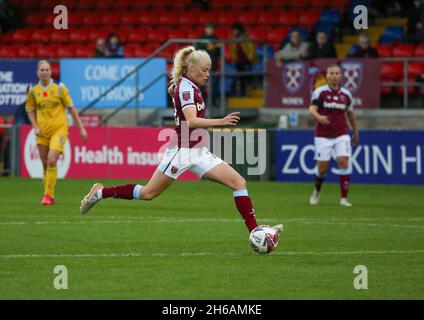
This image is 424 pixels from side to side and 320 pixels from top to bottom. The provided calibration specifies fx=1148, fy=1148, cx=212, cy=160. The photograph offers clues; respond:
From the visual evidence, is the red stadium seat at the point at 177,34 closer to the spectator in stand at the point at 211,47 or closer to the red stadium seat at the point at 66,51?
the red stadium seat at the point at 66,51

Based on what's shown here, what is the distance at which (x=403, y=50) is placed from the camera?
89.6 feet

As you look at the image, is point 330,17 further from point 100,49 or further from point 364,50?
point 100,49

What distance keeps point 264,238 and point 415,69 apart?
15624 mm

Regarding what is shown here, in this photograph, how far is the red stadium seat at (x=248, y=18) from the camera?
102 feet

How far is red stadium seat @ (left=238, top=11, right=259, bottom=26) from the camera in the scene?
31188mm

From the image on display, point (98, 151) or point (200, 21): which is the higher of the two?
point (200, 21)

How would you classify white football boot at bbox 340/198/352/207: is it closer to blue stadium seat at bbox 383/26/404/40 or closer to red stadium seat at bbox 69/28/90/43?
blue stadium seat at bbox 383/26/404/40

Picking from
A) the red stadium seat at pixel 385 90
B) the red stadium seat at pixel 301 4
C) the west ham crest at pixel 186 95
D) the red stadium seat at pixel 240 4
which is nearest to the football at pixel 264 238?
the west ham crest at pixel 186 95

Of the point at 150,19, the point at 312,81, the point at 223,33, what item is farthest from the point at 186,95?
the point at 150,19

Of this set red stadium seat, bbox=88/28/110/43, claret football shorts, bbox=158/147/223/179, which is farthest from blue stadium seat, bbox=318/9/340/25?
claret football shorts, bbox=158/147/223/179
